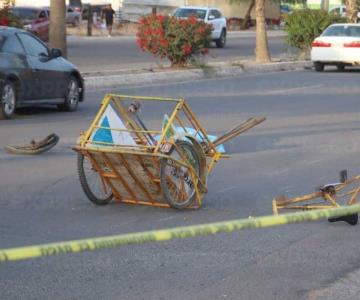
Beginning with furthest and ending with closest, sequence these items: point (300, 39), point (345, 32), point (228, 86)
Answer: point (300, 39), point (345, 32), point (228, 86)

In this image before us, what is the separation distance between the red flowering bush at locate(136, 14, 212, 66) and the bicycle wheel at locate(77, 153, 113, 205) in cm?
1863

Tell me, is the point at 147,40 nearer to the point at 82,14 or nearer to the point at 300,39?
the point at 300,39

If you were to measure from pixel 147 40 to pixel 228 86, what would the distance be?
466 cm

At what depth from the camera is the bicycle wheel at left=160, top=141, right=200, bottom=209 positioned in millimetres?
8516

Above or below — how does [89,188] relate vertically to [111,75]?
above

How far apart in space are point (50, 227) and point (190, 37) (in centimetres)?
1984

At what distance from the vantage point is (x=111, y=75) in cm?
2417

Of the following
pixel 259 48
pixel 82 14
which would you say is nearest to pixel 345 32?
pixel 259 48

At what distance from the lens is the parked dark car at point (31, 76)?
1585cm

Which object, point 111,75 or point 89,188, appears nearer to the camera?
point 89,188

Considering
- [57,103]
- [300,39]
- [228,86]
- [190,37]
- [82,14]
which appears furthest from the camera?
[82,14]

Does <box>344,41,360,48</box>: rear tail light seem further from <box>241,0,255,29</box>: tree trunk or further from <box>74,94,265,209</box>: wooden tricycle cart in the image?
<box>241,0,255,29</box>: tree trunk

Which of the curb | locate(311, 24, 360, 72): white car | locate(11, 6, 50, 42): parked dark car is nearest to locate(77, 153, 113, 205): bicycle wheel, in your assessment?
the curb

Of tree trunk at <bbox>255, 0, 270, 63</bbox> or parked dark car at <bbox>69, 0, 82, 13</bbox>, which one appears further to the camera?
parked dark car at <bbox>69, 0, 82, 13</bbox>
